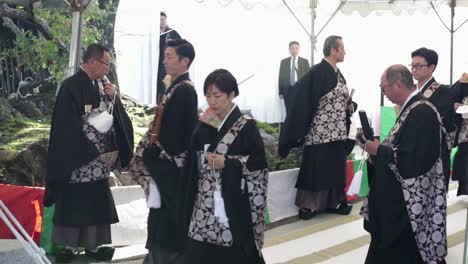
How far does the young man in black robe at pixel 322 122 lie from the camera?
5.61 m

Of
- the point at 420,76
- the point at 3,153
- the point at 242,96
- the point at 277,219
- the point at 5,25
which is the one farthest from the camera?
the point at 242,96

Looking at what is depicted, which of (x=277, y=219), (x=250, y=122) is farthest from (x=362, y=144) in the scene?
(x=277, y=219)

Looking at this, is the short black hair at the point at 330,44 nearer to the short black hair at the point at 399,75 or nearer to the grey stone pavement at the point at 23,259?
the short black hair at the point at 399,75

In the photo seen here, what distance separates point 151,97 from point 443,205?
5.68 meters

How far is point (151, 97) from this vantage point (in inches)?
330

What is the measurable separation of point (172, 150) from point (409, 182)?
160 cm

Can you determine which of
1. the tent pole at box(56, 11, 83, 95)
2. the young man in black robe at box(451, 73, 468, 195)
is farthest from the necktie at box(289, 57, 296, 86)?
the tent pole at box(56, 11, 83, 95)

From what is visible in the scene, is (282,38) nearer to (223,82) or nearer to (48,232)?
(48,232)

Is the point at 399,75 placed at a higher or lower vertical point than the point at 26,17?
lower

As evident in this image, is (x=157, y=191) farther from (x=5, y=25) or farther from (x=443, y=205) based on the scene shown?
(x=5, y=25)

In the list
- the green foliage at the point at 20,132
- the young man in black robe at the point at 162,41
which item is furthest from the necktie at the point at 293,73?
the green foliage at the point at 20,132

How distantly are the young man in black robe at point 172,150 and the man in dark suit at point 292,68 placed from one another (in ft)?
20.9

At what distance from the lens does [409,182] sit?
134 inches

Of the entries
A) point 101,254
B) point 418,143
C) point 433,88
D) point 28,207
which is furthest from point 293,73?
point 418,143
